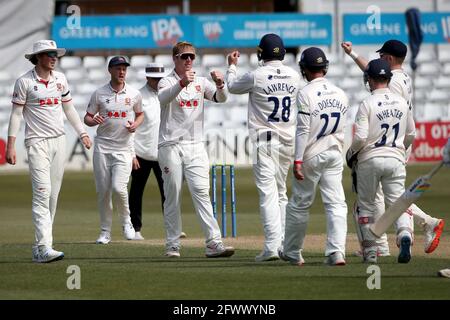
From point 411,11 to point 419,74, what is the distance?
4.10 meters

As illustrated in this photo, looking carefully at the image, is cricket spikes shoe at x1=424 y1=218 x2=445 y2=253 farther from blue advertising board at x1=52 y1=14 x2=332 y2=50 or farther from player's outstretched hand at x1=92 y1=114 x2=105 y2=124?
blue advertising board at x1=52 y1=14 x2=332 y2=50

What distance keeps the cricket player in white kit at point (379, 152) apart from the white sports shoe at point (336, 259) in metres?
0.40

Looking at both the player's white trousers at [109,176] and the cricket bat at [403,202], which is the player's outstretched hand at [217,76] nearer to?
the cricket bat at [403,202]

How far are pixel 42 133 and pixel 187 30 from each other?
20.8 meters

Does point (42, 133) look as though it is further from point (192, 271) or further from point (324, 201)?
point (324, 201)

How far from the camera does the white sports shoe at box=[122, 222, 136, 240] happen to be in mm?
15430

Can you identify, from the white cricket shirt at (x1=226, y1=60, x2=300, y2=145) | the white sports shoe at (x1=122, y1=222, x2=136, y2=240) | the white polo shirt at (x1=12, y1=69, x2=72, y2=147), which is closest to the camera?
the white cricket shirt at (x1=226, y1=60, x2=300, y2=145)

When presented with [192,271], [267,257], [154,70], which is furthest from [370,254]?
[154,70]

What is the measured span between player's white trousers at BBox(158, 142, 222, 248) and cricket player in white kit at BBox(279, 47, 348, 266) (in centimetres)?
126

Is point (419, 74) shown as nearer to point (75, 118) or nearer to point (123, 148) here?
point (123, 148)

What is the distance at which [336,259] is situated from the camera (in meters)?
11.7

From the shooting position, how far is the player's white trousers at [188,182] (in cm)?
1280

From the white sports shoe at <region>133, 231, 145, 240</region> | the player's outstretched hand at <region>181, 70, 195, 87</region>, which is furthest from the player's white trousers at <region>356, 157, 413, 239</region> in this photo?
the white sports shoe at <region>133, 231, 145, 240</region>
